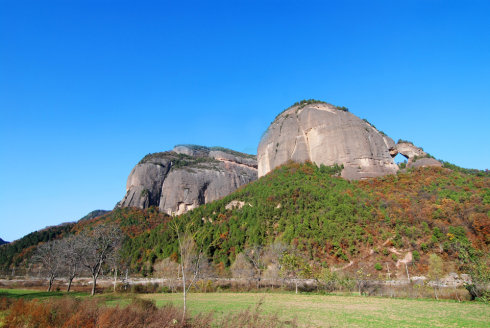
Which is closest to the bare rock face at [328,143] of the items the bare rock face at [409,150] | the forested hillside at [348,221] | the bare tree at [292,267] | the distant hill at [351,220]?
the distant hill at [351,220]

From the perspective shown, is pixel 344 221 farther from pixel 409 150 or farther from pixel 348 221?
pixel 409 150

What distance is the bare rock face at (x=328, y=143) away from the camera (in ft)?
192

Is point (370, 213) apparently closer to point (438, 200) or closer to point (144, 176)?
point (438, 200)

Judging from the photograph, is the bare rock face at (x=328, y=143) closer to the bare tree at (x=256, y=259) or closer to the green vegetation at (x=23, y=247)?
the bare tree at (x=256, y=259)

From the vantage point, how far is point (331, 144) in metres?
62.8

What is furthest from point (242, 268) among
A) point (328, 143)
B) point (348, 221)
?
point (328, 143)

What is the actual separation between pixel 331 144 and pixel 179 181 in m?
52.7

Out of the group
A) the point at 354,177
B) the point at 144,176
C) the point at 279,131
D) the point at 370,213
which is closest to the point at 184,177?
the point at 144,176

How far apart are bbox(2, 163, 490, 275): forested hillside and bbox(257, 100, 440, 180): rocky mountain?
414 centimetres

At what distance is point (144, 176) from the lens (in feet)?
293

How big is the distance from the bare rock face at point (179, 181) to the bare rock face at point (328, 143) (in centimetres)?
2497

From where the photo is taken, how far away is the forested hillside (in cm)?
3375

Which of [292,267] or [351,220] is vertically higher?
[351,220]

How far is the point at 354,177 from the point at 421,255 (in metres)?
23.4
